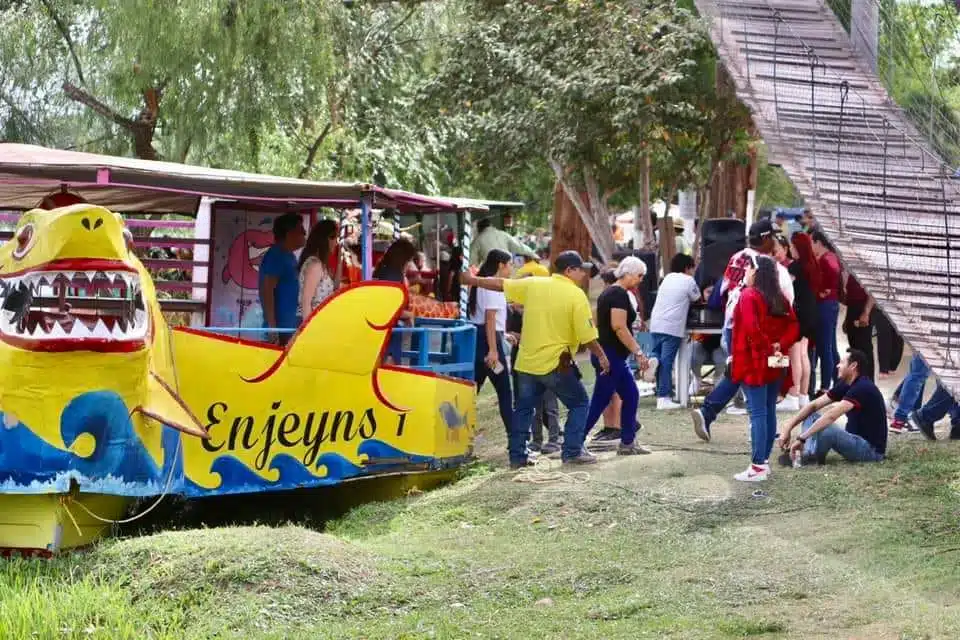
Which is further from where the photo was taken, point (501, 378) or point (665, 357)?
→ point (665, 357)

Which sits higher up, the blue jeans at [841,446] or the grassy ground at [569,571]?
the blue jeans at [841,446]

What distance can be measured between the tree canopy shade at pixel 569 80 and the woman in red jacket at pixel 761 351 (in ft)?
30.1

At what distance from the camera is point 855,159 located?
14648 mm

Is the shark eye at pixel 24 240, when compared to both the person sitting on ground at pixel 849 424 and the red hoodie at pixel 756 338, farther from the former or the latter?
the person sitting on ground at pixel 849 424

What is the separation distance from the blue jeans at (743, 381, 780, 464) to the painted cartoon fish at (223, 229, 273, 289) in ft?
19.5

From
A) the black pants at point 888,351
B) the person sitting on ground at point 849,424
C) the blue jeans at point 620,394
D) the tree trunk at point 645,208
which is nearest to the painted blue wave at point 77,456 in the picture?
the blue jeans at point 620,394

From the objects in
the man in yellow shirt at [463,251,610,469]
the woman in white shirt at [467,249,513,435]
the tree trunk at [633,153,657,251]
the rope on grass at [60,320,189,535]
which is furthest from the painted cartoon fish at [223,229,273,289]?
the tree trunk at [633,153,657,251]

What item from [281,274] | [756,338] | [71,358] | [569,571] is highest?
[281,274]

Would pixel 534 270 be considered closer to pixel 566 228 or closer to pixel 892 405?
pixel 892 405

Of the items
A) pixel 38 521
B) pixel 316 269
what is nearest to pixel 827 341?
pixel 316 269

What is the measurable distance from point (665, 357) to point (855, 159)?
2778mm

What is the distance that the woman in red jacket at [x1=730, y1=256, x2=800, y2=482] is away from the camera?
11656 mm

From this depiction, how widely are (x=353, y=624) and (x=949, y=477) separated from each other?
16.1ft

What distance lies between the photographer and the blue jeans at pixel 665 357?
52.1 ft
